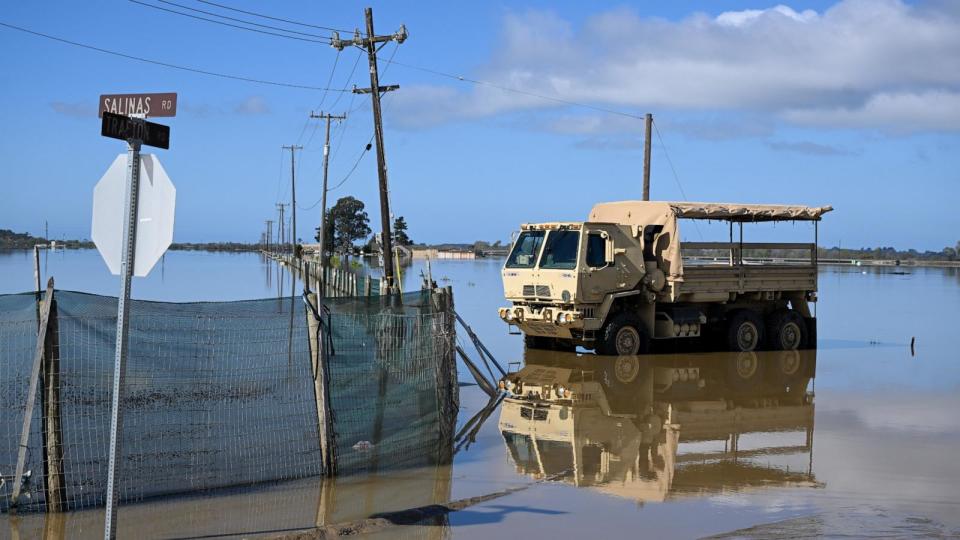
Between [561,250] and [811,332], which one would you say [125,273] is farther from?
[811,332]

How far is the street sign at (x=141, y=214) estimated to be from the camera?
6156 mm

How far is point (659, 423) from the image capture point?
1362 cm

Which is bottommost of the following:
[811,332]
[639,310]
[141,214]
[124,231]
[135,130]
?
[811,332]

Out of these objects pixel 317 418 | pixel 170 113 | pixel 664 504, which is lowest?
pixel 664 504

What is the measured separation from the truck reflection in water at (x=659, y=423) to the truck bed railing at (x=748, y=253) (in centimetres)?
246

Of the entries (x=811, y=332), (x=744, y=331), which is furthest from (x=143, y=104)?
(x=811, y=332)

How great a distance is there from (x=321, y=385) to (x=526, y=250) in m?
11.7

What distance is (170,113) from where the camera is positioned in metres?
6.33

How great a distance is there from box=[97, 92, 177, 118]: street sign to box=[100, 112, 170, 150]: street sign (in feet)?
0.30

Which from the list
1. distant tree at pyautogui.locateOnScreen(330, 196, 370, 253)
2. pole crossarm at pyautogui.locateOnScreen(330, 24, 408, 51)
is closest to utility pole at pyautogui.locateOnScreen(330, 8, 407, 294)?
pole crossarm at pyautogui.locateOnScreen(330, 24, 408, 51)

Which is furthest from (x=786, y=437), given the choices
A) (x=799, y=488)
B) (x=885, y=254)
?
(x=885, y=254)

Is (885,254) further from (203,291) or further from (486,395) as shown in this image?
(486,395)

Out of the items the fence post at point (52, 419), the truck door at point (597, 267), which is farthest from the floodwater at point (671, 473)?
the truck door at point (597, 267)

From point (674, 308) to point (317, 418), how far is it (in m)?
13.6
